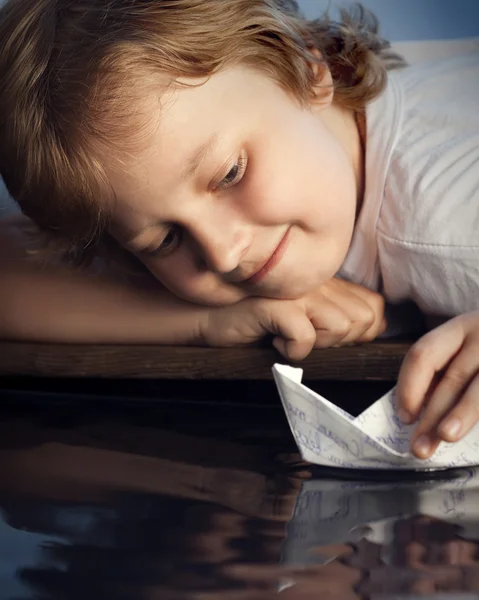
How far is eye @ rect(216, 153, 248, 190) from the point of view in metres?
0.95

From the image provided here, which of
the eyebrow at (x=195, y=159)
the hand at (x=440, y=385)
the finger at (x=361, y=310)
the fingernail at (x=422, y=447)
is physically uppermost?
the eyebrow at (x=195, y=159)

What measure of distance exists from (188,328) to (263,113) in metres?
0.29

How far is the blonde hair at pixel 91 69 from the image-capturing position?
3.10 feet

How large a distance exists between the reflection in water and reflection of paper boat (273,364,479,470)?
0.8 inches

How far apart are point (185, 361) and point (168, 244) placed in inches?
5.6

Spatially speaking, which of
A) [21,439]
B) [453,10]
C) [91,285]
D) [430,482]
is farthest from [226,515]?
[453,10]

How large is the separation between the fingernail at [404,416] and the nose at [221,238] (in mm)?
249

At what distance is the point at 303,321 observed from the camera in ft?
3.36

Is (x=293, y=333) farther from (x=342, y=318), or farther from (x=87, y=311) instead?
(x=87, y=311)

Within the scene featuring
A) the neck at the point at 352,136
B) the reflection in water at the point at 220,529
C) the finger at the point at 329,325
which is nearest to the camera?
the reflection in water at the point at 220,529

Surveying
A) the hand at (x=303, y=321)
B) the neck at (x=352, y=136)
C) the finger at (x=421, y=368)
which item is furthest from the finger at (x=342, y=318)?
the finger at (x=421, y=368)

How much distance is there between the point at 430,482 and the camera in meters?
0.75

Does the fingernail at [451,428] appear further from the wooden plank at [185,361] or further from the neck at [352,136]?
the neck at [352,136]

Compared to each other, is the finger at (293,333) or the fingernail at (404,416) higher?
the fingernail at (404,416)
